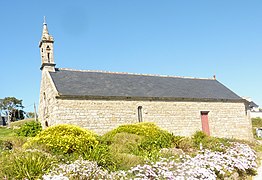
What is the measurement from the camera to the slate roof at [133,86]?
20750mm

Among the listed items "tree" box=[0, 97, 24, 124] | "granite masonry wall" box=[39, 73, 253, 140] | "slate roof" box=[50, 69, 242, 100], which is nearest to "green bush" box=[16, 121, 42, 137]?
"granite masonry wall" box=[39, 73, 253, 140]

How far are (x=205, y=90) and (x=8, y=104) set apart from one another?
47.0 meters

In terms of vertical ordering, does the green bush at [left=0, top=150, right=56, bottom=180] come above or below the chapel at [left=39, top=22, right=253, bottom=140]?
below

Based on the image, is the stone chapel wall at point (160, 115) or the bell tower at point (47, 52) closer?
the stone chapel wall at point (160, 115)

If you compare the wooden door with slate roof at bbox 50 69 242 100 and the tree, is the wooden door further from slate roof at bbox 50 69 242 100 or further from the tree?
the tree

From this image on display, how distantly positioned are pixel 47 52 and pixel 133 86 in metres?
7.40

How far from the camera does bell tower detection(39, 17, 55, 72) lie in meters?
22.2

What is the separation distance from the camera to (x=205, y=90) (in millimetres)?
27500

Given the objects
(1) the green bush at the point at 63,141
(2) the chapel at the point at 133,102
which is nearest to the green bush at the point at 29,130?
(2) the chapel at the point at 133,102

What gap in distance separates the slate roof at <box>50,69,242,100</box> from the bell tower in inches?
29.6

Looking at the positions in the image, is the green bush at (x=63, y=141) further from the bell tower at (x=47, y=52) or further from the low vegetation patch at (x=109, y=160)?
the bell tower at (x=47, y=52)

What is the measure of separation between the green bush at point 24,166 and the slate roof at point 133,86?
1184cm

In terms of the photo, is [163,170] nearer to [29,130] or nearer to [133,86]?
[29,130]

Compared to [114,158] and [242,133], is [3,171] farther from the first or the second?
[242,133]
